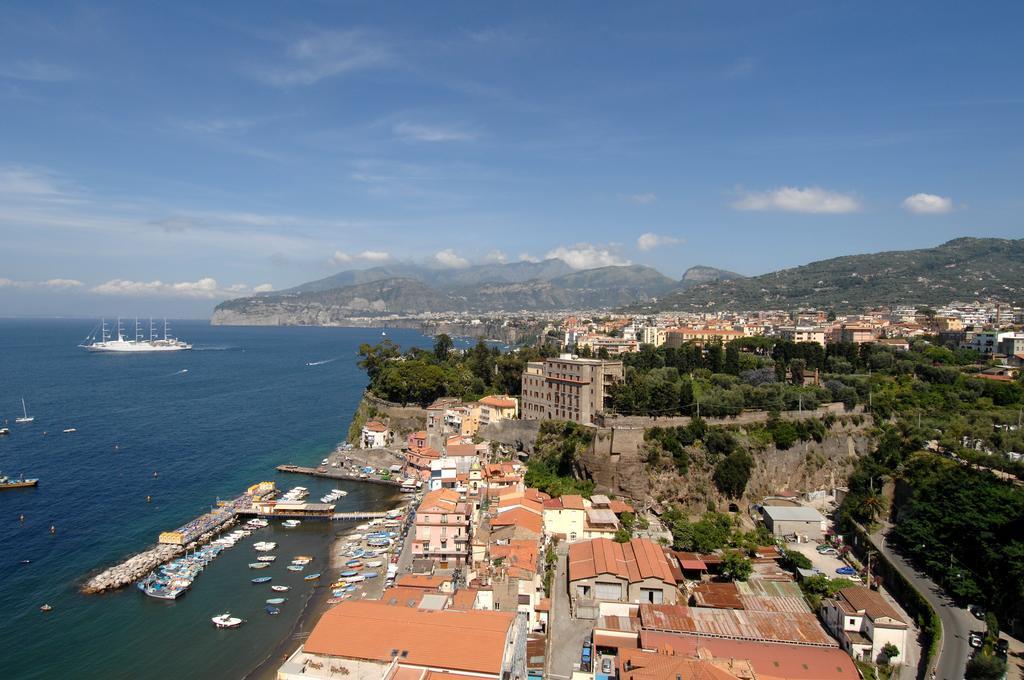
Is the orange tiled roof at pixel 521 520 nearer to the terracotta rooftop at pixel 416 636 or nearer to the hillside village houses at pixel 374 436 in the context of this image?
the terracotta rooftop at pixel 416 636

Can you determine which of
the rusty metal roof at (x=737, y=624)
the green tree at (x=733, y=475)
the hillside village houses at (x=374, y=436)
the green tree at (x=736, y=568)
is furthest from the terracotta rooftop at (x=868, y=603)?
the hillside village houses at (x=374, y=436)

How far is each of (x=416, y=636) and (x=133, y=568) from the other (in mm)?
13306

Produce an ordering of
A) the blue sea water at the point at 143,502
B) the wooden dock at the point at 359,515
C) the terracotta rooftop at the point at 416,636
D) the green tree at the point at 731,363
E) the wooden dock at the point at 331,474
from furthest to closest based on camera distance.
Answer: the green tree at the point at 731,363 < the wooden dock at the point at 331,474 < the wooden dock at the point at 359,515 < the blue sea water at the point at 143,502 < the terracotta rooftop at the point at 416,636

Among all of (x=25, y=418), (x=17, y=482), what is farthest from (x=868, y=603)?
(x=25, y=418)

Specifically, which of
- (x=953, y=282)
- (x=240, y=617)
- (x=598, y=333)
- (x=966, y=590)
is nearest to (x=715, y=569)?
(x=966, y=590)

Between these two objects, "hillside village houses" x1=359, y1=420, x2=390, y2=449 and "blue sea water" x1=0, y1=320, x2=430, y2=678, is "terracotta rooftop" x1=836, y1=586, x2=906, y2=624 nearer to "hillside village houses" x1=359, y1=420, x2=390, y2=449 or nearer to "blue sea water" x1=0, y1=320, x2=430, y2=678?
"blue sea water" x1=0, y1=320, x2=430, y2=678

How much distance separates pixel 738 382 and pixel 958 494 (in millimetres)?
15511

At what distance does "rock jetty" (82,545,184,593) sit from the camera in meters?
20.3

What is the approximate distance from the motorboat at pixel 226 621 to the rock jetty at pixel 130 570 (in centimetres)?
416

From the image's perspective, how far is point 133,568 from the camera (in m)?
21.4

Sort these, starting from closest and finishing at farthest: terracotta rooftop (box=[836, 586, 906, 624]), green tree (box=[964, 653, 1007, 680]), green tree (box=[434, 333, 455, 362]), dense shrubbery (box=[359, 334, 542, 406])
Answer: green tree (box=[964, 653, 1007, 680])
terracotta rooftop (box=[836, 586, 906, 624])
dense shrubbery (box=[359, 334, 542, 406])
green tree (box=[434, 333, 455, 362])

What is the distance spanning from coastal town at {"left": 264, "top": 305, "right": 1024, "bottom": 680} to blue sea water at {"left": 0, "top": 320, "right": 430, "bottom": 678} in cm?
360

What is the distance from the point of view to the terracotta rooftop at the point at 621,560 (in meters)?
18.0

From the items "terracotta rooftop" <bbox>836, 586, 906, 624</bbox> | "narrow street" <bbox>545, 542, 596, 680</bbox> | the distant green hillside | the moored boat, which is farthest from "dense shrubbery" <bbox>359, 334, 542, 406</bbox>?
the distant green hillside
